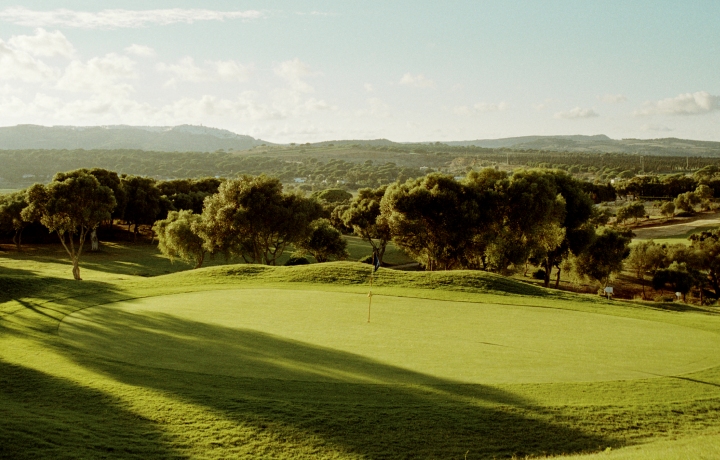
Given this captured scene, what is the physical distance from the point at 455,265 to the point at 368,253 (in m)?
26.4

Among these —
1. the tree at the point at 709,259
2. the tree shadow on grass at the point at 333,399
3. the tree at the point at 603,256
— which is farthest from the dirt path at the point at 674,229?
the tree shadow on grass at the point at 333,399

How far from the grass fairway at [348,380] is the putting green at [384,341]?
0.09 metres

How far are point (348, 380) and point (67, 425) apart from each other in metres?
6.56

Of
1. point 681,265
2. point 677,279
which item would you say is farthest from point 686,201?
point 677,279

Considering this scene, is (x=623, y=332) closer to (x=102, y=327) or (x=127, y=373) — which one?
(x=127, y=373)

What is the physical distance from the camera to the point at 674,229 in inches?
3932

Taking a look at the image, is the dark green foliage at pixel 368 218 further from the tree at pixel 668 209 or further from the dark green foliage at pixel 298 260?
the tree at pixel 668 209

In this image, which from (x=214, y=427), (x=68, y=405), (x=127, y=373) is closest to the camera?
(x=214, y=427)

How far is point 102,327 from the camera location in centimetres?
2031

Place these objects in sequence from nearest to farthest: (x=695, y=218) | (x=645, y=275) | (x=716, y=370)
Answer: (x=716, y=370)
(x=645, y=275)
(x=695, y=218)

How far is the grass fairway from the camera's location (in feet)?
37.9

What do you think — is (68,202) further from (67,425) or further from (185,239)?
(67,425)

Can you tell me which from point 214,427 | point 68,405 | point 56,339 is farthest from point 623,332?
point 56,339

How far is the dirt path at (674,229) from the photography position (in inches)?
3753
